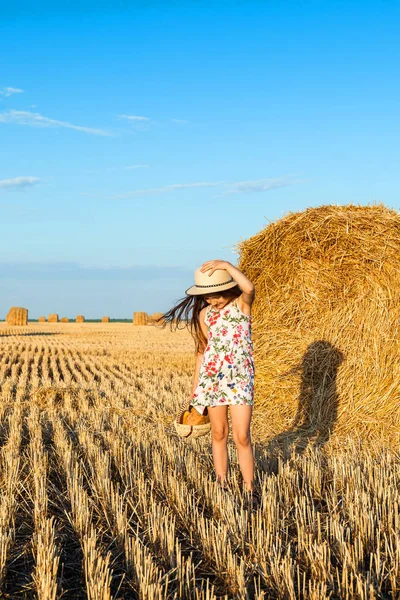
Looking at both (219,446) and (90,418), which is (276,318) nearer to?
(90,418)

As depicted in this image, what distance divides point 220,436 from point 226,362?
0.52 m

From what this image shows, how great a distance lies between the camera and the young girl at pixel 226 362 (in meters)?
4.50

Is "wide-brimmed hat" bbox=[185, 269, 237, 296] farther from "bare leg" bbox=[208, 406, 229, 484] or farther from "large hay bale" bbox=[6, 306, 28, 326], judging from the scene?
"large hay bale" bbox=[6, 306, 28, 326]

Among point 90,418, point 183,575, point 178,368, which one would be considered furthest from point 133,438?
point 178,368

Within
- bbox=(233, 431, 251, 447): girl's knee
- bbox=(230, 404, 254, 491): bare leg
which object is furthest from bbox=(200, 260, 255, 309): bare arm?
bbox=(233, 431, 251, 447): girl's knee

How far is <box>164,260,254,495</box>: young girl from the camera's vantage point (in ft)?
14.8

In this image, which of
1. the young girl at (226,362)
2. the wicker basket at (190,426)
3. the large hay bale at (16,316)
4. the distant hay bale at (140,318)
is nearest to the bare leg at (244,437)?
the young girl at (226,362)

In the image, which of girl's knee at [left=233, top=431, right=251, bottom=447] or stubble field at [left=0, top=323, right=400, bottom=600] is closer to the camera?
stubble field at [left=0, top=323, right=400, bottom=600]

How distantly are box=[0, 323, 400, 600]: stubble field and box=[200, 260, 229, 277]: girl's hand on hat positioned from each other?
1430mm

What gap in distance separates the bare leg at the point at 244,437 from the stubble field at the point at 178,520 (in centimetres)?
14

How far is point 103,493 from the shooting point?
446 centimetres

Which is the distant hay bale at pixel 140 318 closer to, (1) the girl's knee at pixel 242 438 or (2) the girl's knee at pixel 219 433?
(2) the girl's knee at pixel 219 433

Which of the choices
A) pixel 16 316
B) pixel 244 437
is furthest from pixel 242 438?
pixel 16 316

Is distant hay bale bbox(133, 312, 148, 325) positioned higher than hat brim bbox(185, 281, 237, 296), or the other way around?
distant hay bale bbox(133, 312, 148, 325)
